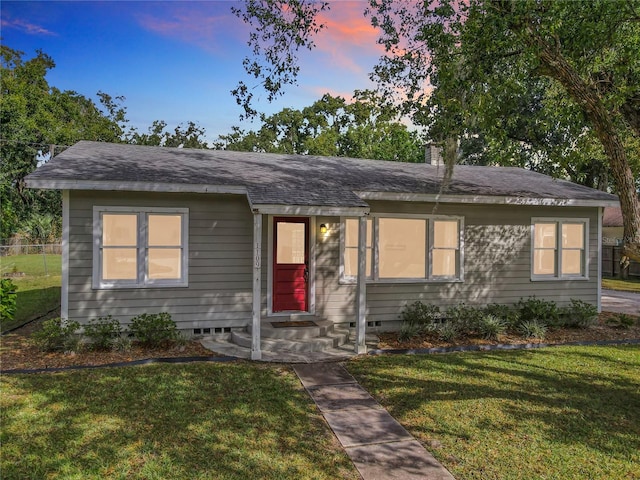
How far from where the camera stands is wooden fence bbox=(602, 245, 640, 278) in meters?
20.6

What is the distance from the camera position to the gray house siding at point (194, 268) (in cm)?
723

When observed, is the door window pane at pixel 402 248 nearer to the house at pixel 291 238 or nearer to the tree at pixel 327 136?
the house at pixel 291 238

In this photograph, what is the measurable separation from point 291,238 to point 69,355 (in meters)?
4.29

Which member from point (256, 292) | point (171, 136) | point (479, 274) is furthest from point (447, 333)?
point (171, 136)

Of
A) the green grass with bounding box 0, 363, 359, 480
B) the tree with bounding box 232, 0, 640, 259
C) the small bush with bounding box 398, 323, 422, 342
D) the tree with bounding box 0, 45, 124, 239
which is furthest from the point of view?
the tree with bounding box 0, 45, 124, 239

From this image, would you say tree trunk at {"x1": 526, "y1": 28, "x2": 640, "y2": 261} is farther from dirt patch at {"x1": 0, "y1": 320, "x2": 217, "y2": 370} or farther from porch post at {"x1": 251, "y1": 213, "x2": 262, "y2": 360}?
dirt patch at {"x1": 0, "y1": 320, "x2": 217, "y2": 370}

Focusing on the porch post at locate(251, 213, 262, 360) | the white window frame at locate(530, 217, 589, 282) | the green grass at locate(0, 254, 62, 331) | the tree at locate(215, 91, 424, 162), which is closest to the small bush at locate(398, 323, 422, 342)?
the porch post at locate(251, 213, 262, 360)

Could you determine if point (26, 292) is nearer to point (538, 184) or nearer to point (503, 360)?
point (503, 360)

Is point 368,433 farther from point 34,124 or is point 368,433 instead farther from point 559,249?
point 34,124

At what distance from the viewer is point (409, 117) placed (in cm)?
865

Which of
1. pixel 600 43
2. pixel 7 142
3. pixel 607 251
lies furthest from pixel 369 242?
pixel 7 142

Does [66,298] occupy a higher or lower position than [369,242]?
lower

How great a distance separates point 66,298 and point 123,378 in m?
2.31

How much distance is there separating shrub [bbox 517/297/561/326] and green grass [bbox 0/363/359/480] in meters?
5.94
